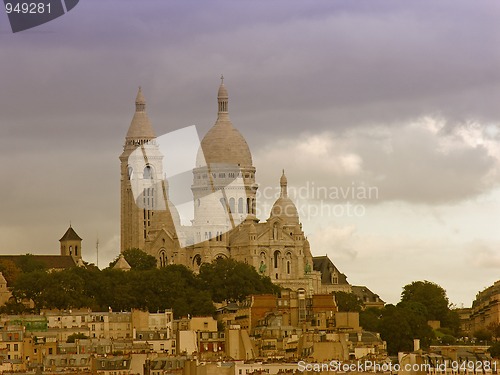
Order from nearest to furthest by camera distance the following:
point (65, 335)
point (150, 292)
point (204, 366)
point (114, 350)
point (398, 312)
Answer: point (204, 366) → point (114, 350) → point (65, 335) → point (398, 312) → point (150, 292)

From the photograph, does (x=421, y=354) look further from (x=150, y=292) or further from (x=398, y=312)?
(x=150, y=292)

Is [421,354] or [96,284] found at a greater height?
[96,284]

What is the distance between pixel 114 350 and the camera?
499 ft

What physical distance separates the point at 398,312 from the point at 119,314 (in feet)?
63.3

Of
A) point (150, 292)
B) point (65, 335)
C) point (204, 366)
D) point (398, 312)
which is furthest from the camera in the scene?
point (150, 292)

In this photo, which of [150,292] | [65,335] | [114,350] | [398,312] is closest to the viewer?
[114,350]

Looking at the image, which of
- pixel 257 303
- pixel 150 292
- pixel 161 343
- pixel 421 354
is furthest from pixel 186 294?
pixel 421 354

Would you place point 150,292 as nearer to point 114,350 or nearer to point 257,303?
point 257,303

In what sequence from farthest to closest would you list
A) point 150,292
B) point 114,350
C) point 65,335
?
point 150,292
point 65,335
point 114,350

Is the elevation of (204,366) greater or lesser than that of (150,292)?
lesser

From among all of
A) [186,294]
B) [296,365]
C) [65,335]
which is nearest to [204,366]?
[296,365]

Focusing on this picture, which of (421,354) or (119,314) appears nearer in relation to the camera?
(421,354)

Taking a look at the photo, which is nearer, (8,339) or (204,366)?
(204,366)

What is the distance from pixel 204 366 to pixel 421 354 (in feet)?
42.6
